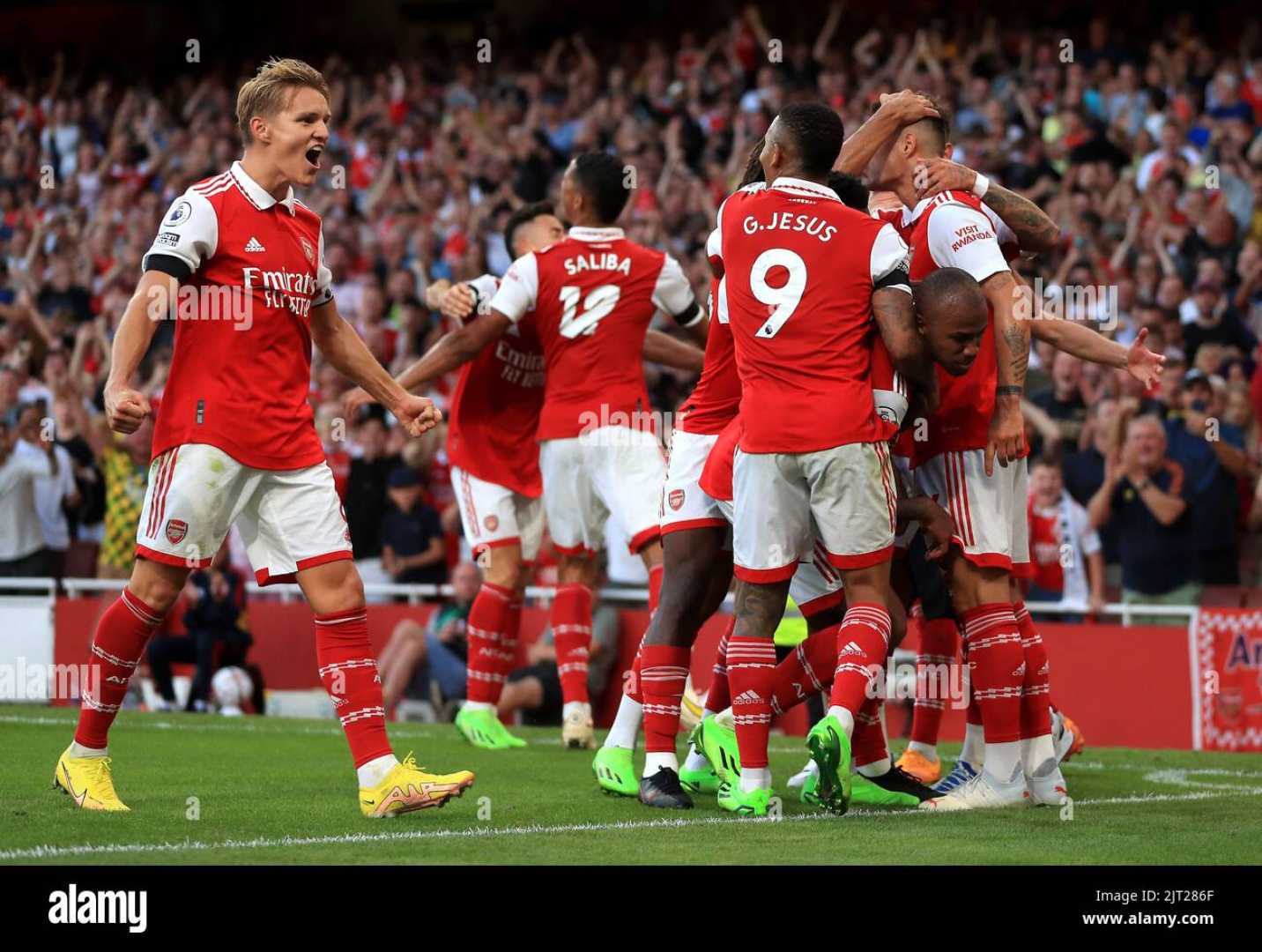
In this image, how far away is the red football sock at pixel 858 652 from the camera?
630cm

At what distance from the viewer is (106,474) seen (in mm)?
15641

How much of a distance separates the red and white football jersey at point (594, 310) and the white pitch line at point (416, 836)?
10.7 ft

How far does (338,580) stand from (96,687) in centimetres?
102

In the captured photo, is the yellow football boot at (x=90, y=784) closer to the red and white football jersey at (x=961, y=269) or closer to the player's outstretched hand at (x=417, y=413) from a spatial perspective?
the player's outstretched hand at (x=417, y=413)

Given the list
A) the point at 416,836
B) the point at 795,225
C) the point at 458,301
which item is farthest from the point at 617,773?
the point at 458,301

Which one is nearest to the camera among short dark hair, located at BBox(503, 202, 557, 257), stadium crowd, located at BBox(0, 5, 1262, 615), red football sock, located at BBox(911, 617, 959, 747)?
red football sock, located at BBox(911, 617, 959, 747)

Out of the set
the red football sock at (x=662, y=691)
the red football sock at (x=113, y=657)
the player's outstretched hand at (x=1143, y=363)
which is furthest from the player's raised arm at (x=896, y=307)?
the red football sock at (x=113, y=657)

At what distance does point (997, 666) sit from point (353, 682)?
242 cm

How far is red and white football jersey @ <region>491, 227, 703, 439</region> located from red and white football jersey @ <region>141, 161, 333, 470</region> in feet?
9.81

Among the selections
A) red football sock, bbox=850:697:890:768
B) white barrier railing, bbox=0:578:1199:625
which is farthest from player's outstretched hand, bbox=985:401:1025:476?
white barrier railing, bbox=0:578:1199:625

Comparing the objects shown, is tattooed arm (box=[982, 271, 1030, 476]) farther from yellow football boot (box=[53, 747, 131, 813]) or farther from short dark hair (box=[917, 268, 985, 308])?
yellow football boot (box=[53, 747, 131, 813])

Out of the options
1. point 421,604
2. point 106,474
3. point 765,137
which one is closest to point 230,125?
point 106,474

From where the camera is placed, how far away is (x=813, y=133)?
6594mm

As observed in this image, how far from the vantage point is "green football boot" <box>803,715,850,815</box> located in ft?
19.7
